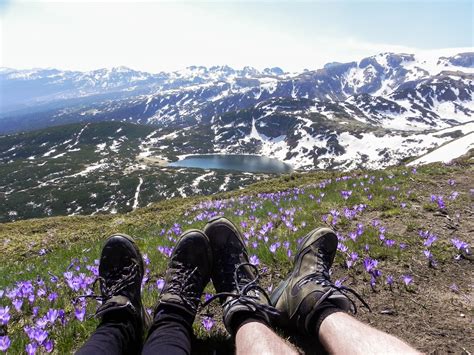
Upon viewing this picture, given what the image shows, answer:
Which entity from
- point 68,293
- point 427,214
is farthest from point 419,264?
point 68,293

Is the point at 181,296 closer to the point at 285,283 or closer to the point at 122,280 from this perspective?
the point at 122,280

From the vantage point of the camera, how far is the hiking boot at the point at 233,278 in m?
3.32

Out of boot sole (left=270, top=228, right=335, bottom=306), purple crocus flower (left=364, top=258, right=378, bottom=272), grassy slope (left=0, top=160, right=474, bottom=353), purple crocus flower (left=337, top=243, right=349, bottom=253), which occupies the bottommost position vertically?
grassy slope (left=0, top=160, right=474, bottom=353)

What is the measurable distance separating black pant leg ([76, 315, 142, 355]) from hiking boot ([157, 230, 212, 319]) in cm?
38

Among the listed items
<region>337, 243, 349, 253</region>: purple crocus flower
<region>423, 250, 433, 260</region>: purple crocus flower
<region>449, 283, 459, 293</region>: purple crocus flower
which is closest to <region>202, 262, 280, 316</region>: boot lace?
<region>337, 243, 349, 253</region>: purple crocus flower

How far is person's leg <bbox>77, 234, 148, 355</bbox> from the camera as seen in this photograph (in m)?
3.04

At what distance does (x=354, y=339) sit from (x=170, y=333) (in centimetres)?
160

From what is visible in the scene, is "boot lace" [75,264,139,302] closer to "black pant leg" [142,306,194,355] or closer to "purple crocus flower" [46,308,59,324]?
"purple crocus flower" [46,308,59,324]

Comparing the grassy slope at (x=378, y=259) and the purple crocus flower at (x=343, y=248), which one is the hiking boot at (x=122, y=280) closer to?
the grassy slope at (x=378, y=259)

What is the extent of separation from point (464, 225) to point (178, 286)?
6.34m

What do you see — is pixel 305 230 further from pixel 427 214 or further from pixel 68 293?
pixel 68 293

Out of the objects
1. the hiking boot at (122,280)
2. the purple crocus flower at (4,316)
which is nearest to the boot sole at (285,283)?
the hiking boot at (122,280)

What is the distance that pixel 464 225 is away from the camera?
7188mm

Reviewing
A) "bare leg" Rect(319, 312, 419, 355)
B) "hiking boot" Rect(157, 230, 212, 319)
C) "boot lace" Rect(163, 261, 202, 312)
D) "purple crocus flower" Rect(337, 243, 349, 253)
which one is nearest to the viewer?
"bare leg" Rect(319, 312, 419, 355)
